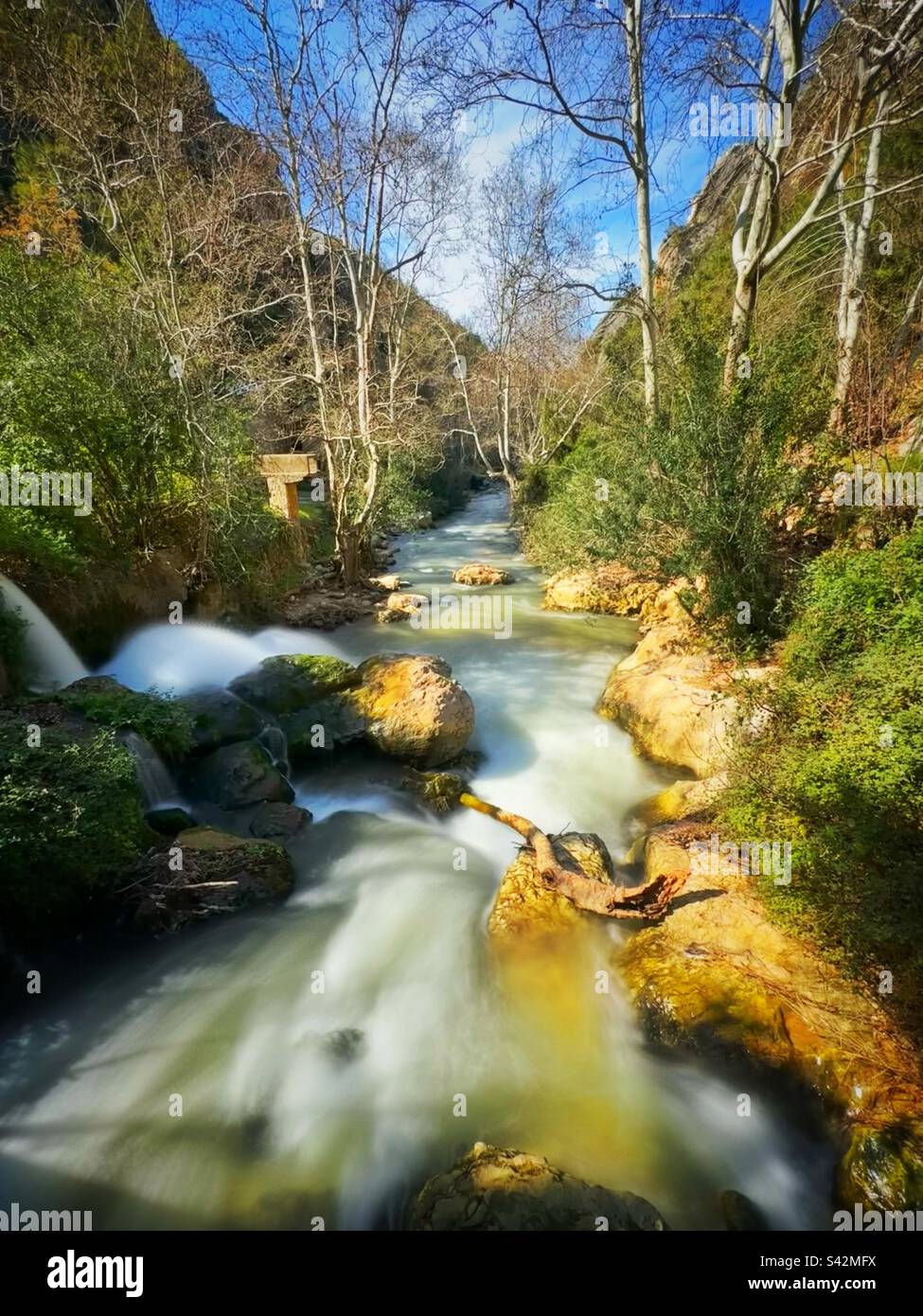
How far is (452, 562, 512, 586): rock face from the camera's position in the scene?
15.7 metres

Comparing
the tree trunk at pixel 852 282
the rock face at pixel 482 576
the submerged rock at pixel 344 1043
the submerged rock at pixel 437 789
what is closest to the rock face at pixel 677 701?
the submerged rock at pixel 437 789

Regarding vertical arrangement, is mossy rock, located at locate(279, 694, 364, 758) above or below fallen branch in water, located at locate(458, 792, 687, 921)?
above

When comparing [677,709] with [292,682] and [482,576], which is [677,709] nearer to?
[292,682]

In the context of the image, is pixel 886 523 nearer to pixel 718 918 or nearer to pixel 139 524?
pixel 718 918

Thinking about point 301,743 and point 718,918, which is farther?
point 301,743

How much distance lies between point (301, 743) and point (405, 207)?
11.4 m

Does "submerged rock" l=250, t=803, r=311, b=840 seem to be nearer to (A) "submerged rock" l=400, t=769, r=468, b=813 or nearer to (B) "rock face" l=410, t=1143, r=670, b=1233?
(A) "submerged rock" l=400, t=769, r=468, b=813

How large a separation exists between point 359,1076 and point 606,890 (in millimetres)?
2274

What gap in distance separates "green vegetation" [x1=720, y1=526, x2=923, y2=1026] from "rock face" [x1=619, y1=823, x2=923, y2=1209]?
0.25 m

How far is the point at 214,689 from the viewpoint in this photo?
7.36 meters

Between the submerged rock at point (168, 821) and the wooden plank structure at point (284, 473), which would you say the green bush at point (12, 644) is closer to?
the submerged rock at point (168, 821)

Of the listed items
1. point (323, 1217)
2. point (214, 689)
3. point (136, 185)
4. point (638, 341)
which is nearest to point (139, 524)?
point (214, 689)

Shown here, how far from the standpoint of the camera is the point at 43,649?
6.80 m

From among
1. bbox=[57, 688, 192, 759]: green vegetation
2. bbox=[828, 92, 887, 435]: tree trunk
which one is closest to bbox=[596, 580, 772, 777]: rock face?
bbox=[828, 92, 887, 435]: tree trunk
